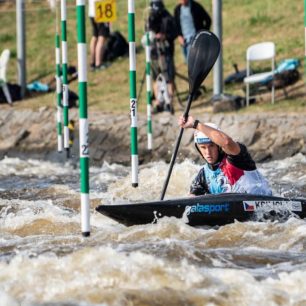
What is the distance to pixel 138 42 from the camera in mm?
21516

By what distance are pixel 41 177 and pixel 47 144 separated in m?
2.18

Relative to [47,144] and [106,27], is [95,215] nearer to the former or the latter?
[47,144]

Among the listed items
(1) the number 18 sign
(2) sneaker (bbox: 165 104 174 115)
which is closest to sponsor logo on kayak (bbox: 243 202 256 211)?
(1) the number 18 sign

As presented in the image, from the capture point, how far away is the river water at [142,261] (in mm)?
6336

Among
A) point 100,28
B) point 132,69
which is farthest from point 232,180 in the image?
point 100,28

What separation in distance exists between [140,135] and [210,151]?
6840mm

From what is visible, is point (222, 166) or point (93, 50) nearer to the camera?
point (222, 166)

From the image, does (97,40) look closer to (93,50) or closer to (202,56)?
(93,50)

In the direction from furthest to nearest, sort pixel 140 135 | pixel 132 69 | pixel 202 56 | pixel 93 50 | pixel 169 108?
pixel 93 50
pixel 169 108
pixel 140 135
pixel 132 69
pixel 202 56

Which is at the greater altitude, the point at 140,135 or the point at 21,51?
the point at 21,51

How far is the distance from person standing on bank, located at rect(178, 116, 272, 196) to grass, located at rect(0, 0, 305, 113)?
6824 mm

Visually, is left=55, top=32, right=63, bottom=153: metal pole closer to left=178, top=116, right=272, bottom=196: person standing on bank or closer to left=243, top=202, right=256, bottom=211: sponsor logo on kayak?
left=178, top=116, right=272, bottom=196: person standing on bank

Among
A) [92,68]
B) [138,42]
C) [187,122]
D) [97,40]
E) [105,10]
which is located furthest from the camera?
[138,42]

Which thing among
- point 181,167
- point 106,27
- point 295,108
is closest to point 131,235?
point 181,167
